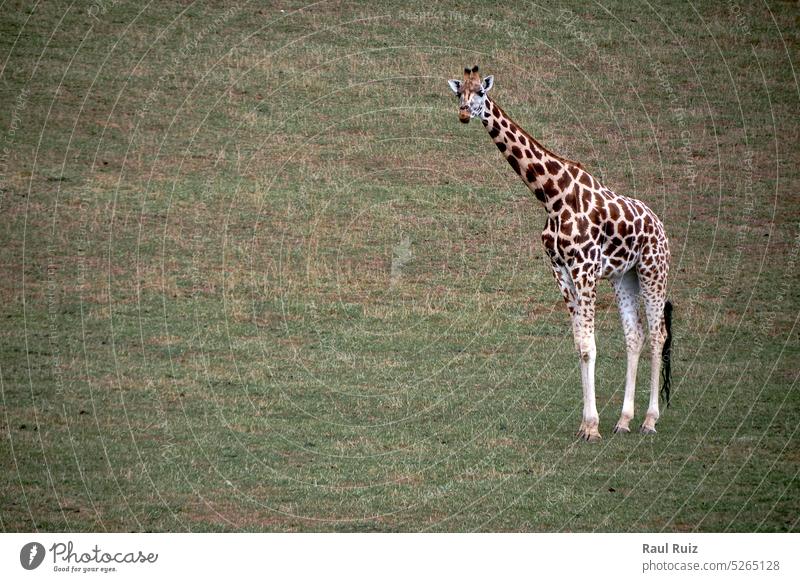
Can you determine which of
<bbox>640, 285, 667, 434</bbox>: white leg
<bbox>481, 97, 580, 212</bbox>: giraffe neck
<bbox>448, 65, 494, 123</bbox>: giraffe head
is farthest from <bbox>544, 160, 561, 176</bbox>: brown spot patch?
<bbox>640, 285, 667, 434</bbox>: white leg

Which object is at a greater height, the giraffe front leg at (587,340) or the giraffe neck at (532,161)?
the giraffe neck at (532,161)

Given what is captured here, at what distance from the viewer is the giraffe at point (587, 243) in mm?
22328

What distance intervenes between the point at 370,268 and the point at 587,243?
12.0m

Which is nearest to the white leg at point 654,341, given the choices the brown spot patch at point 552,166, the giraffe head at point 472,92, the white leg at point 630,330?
the white leg at point 630,330

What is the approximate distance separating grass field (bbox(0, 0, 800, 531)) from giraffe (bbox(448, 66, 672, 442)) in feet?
4.03

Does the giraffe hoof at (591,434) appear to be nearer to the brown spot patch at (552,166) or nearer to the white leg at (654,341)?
the white leg at (654,341)

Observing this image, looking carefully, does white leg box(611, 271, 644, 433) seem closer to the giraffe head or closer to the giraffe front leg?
the giraffe front leg

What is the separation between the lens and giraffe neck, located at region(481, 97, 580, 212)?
74.3 feet

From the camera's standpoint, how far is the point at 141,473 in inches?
863

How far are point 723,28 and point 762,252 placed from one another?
11.5 metres

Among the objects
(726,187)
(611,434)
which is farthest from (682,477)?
(726,187)

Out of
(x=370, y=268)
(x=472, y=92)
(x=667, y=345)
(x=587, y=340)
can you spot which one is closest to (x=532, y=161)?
(x=472, y=92)

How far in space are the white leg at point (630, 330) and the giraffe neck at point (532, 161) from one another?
76.7 inches

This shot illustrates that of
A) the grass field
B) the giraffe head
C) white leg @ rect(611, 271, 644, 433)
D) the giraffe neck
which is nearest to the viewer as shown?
the grass field
